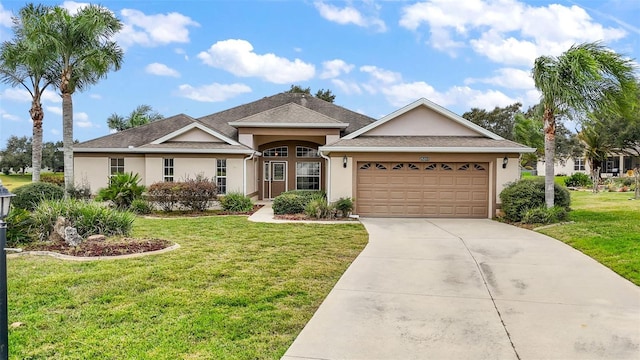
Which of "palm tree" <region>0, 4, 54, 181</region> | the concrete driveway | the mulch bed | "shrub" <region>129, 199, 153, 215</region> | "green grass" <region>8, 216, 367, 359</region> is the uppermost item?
"palm tree" <region>0, 4, 54, 181</region>

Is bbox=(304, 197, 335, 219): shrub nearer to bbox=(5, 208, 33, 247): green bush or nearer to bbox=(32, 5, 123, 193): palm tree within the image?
bbox=(5, 208, 33, 247): green bush

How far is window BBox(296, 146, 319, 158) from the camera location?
22031mm

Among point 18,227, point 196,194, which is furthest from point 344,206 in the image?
point 18,227

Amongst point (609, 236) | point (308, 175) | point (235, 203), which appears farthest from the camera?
point (308, 175)

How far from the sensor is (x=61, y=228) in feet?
28.6

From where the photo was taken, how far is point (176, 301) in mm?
5168

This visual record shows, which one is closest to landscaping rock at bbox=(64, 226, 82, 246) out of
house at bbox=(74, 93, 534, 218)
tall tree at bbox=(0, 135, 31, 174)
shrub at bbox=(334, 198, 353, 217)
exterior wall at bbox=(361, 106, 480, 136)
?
shrub at bbox=(334, 198, 353, 217)

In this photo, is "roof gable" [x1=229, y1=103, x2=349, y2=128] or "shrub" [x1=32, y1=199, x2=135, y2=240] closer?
"shrub" [x1=32, y1=199, x2=135, y2=240]

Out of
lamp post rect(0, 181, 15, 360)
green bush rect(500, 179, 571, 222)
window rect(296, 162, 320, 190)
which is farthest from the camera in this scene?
window rect(296, 162, 320, 190)

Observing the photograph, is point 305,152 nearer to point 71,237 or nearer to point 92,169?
point 92,169

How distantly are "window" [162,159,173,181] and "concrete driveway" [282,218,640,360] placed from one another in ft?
40.2

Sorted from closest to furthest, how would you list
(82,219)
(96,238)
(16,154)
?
(96,238) → (82,219) → (16,154)

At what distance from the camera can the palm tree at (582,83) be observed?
1230cm

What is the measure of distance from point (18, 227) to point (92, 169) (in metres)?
11.4
